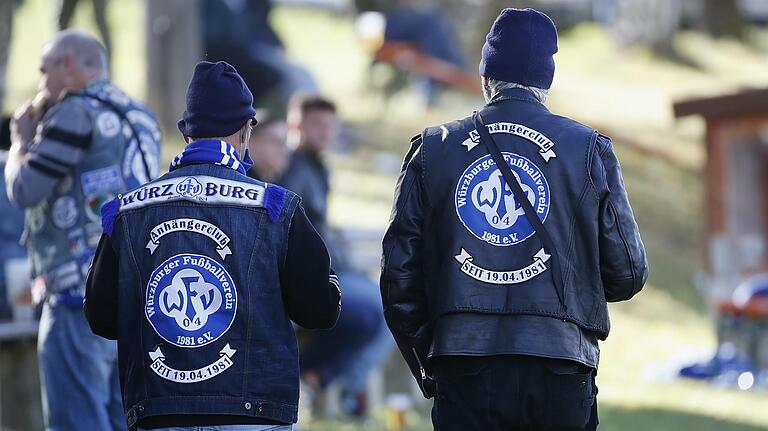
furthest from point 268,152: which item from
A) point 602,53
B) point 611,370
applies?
point 602,53

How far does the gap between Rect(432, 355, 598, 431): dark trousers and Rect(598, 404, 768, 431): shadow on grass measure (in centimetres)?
454

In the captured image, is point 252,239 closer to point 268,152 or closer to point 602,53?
point 268,152

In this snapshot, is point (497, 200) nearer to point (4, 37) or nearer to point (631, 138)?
point (4, 37)

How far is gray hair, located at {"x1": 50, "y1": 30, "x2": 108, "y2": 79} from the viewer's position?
6098mm

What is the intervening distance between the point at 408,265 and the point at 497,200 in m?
0.37

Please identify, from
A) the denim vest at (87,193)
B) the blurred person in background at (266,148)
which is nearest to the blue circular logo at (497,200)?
the denim vest at (87,193)

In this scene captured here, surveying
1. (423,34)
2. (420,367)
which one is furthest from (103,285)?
(423,34)

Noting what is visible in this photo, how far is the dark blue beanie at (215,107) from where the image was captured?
4.38 meters

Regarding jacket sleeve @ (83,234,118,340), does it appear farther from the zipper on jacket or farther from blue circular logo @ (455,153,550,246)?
blue circular logo @ (455,153,550,246)

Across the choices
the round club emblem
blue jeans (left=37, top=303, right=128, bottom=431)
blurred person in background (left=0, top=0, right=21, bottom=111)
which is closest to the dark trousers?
blue jeans (left=37, top=303, right=128, bottom=431)

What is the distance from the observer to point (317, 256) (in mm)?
4281

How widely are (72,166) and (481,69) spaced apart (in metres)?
2.01

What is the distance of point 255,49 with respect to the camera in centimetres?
1836

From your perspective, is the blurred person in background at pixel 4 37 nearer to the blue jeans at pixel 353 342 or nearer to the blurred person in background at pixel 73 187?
the blue jeans at pixel 353 342
